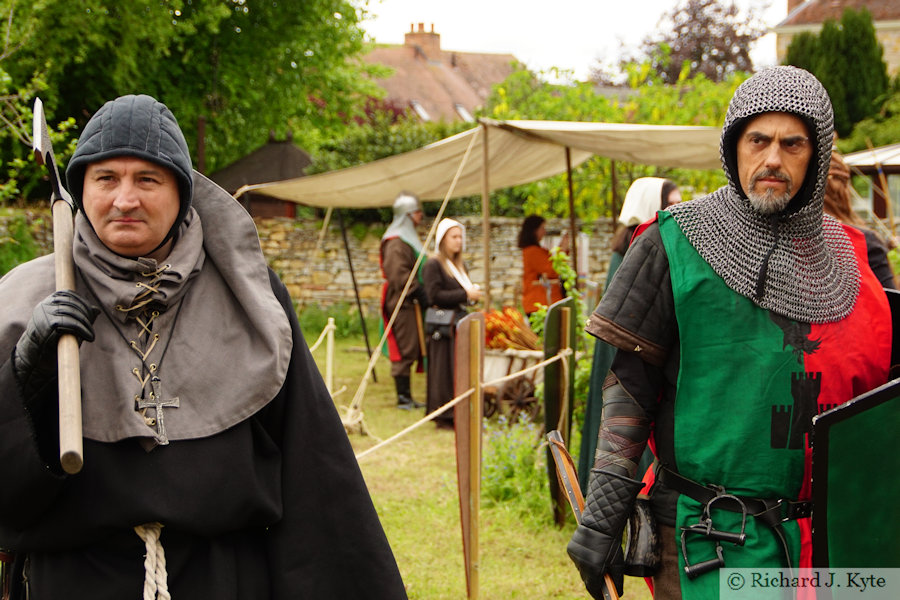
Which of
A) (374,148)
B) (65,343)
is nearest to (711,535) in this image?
(65,343)

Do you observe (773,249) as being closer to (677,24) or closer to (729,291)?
(729,291)

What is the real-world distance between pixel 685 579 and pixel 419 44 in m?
45.0

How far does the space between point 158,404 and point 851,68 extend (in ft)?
80.7

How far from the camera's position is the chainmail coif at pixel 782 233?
2004 millimetres

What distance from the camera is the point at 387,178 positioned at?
8.70 m

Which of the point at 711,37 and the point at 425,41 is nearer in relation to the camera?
the point at 711,37

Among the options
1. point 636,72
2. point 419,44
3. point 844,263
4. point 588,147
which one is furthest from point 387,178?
point 419,44

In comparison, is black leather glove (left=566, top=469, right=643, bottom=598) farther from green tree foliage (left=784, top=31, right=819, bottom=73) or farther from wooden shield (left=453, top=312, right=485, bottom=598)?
green tree foliage (left=784, top=31, right=819, bottom=73)

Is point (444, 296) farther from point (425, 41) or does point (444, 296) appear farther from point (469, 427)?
point (425, 41)

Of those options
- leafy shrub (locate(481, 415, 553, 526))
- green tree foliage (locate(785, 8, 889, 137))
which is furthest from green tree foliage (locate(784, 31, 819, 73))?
leafy shrub (locate(481, 415, 553, 526))

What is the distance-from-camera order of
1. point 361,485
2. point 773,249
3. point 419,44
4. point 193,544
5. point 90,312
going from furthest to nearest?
point 419,44
point 773,249
point 361,485
point 193,544
point 90,312

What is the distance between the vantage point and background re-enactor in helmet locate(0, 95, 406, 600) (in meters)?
1.65

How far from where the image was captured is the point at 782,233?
209 centimetres

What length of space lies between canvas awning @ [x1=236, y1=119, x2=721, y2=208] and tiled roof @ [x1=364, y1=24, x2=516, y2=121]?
27.0 metres
